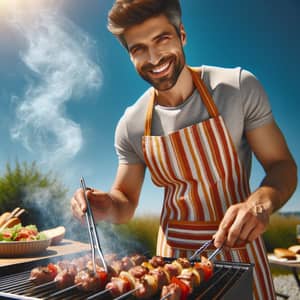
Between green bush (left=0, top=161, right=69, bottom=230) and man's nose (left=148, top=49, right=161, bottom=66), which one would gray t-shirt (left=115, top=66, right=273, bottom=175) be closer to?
man's nose (left=148, top=49, right=161, bottom=66)

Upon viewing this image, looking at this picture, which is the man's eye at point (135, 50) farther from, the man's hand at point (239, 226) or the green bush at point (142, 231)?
the green bush at point (142, 231)

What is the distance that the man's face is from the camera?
1949 mm

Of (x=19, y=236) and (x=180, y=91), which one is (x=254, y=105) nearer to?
(x=180, y=91)

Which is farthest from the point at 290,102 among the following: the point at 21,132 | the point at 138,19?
the point at 138,19

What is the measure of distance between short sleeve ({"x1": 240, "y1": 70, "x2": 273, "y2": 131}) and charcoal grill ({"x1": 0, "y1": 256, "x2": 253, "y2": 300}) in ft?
2.67

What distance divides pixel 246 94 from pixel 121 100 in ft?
16.4

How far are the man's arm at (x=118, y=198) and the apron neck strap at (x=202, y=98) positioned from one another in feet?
1.03

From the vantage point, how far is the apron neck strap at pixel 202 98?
6.71 feet

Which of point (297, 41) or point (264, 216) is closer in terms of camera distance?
point (264, 216)

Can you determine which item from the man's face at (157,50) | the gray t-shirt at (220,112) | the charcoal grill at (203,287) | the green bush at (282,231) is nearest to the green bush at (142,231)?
the green bush at (282,231)

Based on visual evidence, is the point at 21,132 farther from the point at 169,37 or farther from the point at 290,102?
the point at 169,37

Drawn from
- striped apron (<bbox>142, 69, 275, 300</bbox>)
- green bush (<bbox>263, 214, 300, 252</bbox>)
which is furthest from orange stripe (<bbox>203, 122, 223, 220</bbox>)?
green bush (<bbox>263, 214, 300, 252</bbox>)

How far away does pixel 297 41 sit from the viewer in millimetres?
6266

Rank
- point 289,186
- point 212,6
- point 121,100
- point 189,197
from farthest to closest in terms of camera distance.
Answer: point 121,100
point 212,6
point 189,197
point 289,186
